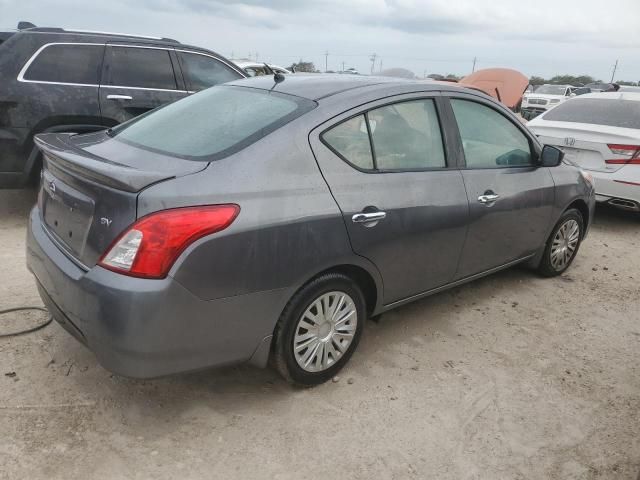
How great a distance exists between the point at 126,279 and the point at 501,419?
1998 millimetres

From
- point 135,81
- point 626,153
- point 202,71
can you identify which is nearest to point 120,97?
point 135,81

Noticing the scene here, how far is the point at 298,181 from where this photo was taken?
8.46 ft

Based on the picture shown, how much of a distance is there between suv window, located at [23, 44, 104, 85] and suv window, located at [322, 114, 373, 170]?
350 cm

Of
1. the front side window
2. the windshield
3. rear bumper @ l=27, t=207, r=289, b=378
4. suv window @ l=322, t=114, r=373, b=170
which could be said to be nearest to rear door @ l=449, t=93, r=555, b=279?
the front side window

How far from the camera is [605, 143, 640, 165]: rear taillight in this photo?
5.92m

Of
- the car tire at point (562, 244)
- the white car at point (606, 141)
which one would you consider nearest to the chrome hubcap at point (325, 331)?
the car tire at point (562, 244)

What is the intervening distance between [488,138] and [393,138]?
100cm

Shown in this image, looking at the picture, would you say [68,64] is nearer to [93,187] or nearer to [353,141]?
[93,187]

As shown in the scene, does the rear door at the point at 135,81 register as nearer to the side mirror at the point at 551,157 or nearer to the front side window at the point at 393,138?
the front side window at the point at 393,138

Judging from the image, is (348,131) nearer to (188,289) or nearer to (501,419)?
(188,289)

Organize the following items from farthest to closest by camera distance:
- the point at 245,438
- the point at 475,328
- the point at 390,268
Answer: the point at 475,328, the point at 390,268, the point at 245,438

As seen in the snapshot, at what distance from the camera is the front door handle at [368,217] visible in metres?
2.77

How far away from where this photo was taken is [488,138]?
149 inches

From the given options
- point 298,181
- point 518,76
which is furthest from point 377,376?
point 518,76
